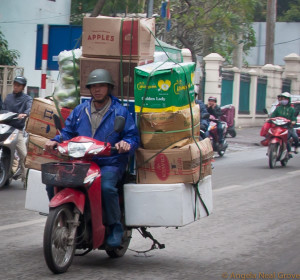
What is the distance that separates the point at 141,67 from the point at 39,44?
1292cm

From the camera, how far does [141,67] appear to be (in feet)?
21.0

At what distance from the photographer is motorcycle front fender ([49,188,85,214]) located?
225 inches

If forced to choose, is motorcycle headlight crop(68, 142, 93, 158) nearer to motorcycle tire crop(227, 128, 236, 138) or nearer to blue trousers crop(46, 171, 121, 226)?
blue trousers crop(46, 171, 121, 226)

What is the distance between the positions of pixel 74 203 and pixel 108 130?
0.78m

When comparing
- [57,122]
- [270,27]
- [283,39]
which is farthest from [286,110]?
[283,39]

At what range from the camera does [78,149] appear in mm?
Answer: 5898

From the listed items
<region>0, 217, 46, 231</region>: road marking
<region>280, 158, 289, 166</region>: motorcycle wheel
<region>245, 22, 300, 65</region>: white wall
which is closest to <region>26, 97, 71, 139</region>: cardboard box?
<region>0, 217, 46, 231</region>: road marking

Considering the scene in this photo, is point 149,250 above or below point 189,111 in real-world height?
below

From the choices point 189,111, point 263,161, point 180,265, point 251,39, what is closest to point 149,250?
point 180,265

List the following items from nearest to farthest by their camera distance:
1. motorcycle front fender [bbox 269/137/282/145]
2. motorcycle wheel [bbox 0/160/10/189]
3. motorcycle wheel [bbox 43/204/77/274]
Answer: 1. motorcycle wheel [bbox 43/204/77/274]
2. motorcycle wheel [bbox 0/160/10/189]
3. motorcycle front fender [bbox 269/137/282/145]

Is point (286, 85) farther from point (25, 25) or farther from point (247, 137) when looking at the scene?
point (25, 25)

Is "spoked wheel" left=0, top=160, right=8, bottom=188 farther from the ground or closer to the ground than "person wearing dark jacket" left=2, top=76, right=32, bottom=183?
closer to the ground

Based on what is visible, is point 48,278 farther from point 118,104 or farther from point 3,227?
point 3,227

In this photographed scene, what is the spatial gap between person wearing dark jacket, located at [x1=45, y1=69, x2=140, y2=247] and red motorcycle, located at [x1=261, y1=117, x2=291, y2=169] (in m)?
10.5
